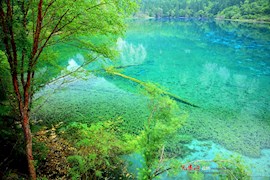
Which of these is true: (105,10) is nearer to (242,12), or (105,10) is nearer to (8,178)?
(8,178)

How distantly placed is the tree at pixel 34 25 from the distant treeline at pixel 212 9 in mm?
84763

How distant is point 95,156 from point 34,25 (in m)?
4.26

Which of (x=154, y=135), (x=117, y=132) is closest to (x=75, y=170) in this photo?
(x=154, y=135)

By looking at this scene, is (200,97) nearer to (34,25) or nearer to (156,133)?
Answer: (156,133)

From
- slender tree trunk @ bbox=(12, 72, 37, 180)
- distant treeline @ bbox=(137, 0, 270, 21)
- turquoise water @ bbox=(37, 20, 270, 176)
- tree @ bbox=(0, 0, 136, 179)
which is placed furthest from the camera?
distant treeline @ bbox=(137, 0, 270, 21)

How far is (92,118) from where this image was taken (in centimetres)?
1250

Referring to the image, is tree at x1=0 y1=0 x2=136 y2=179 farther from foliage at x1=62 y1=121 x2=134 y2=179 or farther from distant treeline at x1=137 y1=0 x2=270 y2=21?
distant treeline at x1=137 y1=0 x2=270 y2=21

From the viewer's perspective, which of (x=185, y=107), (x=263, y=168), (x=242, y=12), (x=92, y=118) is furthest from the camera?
(x=242, y=12)

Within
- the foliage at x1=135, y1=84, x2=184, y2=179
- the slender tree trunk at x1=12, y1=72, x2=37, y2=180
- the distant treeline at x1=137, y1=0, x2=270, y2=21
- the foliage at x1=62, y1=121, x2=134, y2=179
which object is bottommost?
the distant treeline at x1=137, y1=0, x2=270, y2=21

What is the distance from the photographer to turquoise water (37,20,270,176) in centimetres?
1171

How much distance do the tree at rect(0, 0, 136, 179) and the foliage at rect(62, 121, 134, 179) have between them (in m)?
1.78

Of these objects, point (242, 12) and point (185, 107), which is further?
point (242, 12)

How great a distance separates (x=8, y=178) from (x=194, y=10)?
112622 millimetres

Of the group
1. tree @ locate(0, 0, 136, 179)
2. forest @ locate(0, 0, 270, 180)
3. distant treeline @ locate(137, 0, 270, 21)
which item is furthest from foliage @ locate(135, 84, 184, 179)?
distant treeline @ locate(137, 0, 270, 21)
